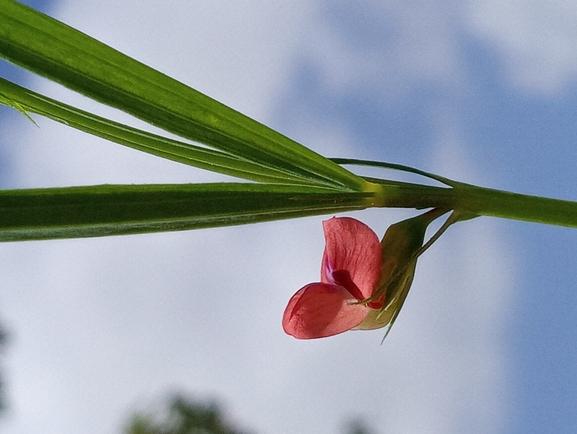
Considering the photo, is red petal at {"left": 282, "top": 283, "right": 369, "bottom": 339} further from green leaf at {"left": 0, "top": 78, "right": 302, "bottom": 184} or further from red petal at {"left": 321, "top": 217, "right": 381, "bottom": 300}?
green leaf at {"left": 0, "top": 78, "right": 302, "bottom": 184}

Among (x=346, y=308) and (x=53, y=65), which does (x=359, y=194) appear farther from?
(x=53, y=65)

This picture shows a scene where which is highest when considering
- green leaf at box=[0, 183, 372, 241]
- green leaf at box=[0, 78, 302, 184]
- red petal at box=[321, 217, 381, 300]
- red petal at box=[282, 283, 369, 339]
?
green leaf at box=[0, 78, 302, 184]

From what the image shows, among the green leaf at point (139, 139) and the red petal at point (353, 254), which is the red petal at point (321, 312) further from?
the green leaf at point (139, 139)

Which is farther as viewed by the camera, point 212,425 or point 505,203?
point 212,425

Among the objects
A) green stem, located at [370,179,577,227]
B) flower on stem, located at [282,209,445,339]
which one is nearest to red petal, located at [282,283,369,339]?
flower on stem, located at [282,209,445,339]

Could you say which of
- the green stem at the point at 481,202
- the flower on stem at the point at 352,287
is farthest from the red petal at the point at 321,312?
the green stem at the point at 481,202

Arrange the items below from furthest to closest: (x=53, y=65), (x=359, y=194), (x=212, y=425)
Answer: (x=212, y=425)
(x=359, y=194)
(x=53, y=65)

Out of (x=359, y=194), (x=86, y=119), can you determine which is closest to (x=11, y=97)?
(x=86, y=119)
